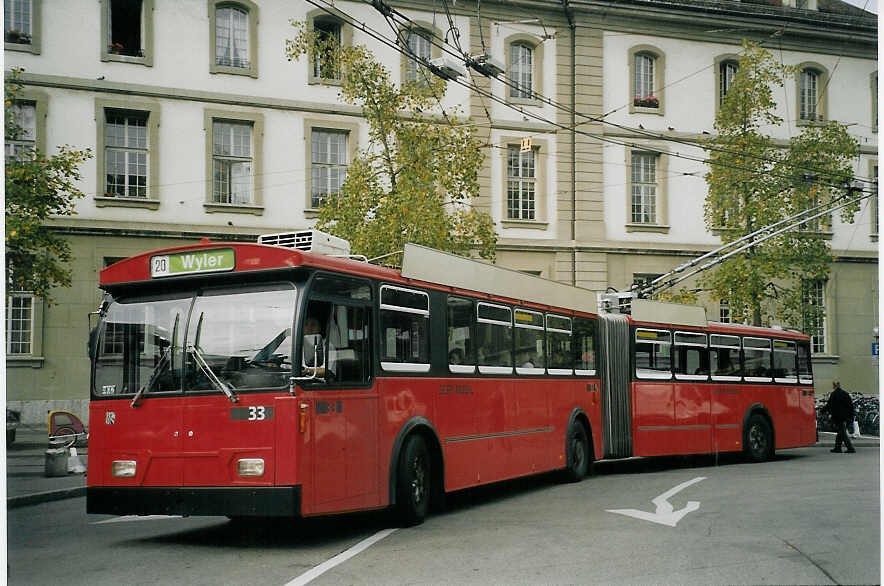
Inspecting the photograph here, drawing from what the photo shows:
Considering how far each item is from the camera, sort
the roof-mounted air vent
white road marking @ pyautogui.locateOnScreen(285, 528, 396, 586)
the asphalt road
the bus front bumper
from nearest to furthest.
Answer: white road marking @ pyautogui.locateOnScreen(285, 528, 396, 586) < the asphalt road < the bus front bumper < the roof-mounted air vent

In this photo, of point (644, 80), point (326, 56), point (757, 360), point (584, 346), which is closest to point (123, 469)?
point (584, 346)

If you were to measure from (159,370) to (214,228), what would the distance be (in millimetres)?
7614

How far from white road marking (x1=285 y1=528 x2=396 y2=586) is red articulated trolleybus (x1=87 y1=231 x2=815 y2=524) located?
295 millimetres

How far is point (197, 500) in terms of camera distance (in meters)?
8.85

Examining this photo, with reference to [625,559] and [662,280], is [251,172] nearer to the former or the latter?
[662,280]

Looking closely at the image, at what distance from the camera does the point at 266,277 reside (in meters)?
9.05

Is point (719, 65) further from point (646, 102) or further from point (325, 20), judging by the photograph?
point (325, 20)

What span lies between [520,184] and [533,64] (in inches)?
139

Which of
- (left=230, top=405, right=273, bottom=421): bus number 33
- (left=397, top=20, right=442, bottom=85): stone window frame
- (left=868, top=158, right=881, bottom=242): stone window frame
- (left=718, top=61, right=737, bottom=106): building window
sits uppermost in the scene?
(left=397, top=20, right=442, bottom=85): stone window frame

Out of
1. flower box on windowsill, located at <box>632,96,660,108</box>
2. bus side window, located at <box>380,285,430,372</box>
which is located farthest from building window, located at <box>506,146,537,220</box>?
bus side window, located at <box>380,285,430,372</box>

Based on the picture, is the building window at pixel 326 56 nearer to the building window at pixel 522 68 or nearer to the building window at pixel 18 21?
the building window at pixel 522 68

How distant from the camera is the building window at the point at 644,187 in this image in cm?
1931

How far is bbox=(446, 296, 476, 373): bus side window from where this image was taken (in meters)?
11.9

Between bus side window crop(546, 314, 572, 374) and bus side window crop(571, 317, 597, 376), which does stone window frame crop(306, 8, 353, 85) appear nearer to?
bus side window crop(546, 314, 572, 374)
